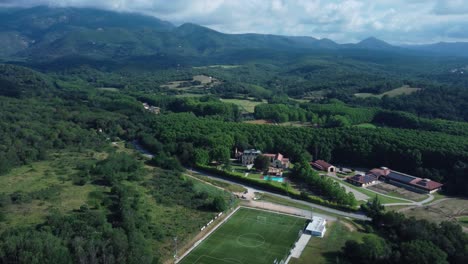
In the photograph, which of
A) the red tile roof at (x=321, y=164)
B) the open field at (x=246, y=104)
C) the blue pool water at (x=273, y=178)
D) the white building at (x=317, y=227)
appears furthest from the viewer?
the open field at (x=246, y=104)

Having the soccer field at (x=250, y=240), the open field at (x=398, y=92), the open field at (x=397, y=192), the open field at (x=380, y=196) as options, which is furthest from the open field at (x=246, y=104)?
the soccer field at (x=250, y=240)

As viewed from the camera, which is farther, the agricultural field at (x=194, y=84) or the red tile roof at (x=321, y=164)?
the agricultural field at (x=194, y=84)

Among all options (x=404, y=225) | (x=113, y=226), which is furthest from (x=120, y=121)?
(x=404, y=225)

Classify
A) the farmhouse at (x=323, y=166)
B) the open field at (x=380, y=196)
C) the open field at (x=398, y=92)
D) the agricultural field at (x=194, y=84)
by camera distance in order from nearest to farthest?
the open field at (x=380, y=196) → the farmhouse at (x=323, y=166) → the open field at (x=398, y=92) → the agricultural field at (x=194, y=84)

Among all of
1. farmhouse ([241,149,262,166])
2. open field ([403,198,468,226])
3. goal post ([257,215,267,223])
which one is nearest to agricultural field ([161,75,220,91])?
farmhouse ([241,149,262,166])

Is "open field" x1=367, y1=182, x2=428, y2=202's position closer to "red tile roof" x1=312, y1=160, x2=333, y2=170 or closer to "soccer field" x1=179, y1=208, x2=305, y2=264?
"red tile roof" x1=312, y1=160, x2=333, y2=170

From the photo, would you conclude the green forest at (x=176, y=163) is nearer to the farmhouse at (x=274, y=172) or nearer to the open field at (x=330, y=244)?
the open field at (x=330, y=244)
